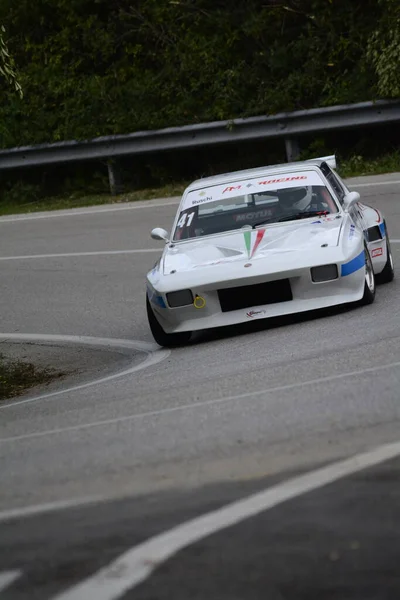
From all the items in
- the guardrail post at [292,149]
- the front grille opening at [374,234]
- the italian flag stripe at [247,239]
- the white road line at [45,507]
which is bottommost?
the guardrail post at [292,149]

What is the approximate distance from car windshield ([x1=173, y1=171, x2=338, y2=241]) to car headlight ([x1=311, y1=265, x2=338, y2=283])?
1.21 meters

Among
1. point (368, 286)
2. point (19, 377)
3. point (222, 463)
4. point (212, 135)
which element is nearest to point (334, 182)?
point (368, 286)

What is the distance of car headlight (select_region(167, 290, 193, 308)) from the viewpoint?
9453 millimetres

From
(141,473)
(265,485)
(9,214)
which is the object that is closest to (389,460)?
(265,485)

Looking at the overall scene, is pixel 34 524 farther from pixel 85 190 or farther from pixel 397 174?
pixel 85 190

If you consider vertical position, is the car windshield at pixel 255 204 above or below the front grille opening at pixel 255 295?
above

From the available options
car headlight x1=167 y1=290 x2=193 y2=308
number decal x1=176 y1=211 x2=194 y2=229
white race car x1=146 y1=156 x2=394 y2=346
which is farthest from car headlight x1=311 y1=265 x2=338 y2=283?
number decal x1=176 y1=211 x2=194 y2=229

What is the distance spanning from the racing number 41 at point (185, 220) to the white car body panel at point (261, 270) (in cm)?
63

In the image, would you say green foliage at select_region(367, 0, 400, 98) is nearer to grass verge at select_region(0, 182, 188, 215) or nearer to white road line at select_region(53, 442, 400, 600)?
grass verge at select_region(0, 182, 188, 215)

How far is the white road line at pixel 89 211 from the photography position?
65.5ft

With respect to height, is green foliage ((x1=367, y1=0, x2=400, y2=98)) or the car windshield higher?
the car windshield

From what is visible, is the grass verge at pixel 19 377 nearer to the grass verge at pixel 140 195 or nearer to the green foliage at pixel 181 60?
the grass verge at pixel 140 195

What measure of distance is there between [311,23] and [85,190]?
5.76m

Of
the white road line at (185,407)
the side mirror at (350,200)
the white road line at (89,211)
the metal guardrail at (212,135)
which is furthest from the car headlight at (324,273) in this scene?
the metal guardrail at (212,135)
